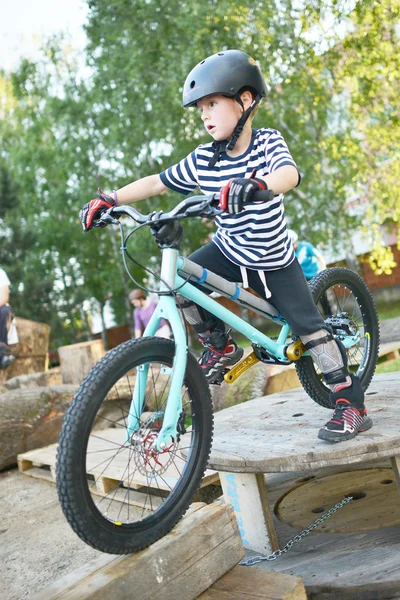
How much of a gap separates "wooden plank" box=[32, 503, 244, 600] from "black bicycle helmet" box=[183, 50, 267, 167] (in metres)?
1.53

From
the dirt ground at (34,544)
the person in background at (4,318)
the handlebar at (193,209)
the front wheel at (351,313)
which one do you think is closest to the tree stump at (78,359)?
the person in background at (4,318)

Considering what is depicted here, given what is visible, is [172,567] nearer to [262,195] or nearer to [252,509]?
[252,509]

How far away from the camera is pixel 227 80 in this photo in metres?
2.47

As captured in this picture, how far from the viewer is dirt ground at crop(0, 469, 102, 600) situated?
3.22 meters

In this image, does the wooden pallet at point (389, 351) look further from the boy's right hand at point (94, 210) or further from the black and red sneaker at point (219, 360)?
the boy's right hand at point (94, 210)

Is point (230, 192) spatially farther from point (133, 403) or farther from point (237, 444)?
point (237, 444)

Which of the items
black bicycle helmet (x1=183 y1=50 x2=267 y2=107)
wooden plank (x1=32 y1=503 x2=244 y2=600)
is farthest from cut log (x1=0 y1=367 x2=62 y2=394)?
black bicycle helmet (x1=183 y1=50 x2=267 y2=107)

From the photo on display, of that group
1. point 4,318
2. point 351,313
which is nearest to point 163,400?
point 351,313

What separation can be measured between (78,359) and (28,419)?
7.81ft

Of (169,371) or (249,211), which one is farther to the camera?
(249,211)

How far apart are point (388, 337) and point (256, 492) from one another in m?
6.66

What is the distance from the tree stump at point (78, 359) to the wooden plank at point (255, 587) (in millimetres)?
6005

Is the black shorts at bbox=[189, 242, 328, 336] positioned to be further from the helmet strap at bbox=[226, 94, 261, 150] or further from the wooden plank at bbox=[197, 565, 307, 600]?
the wooden plank at bbox=[197, 565, 307, 600]

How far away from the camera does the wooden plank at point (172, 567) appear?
1.90m
